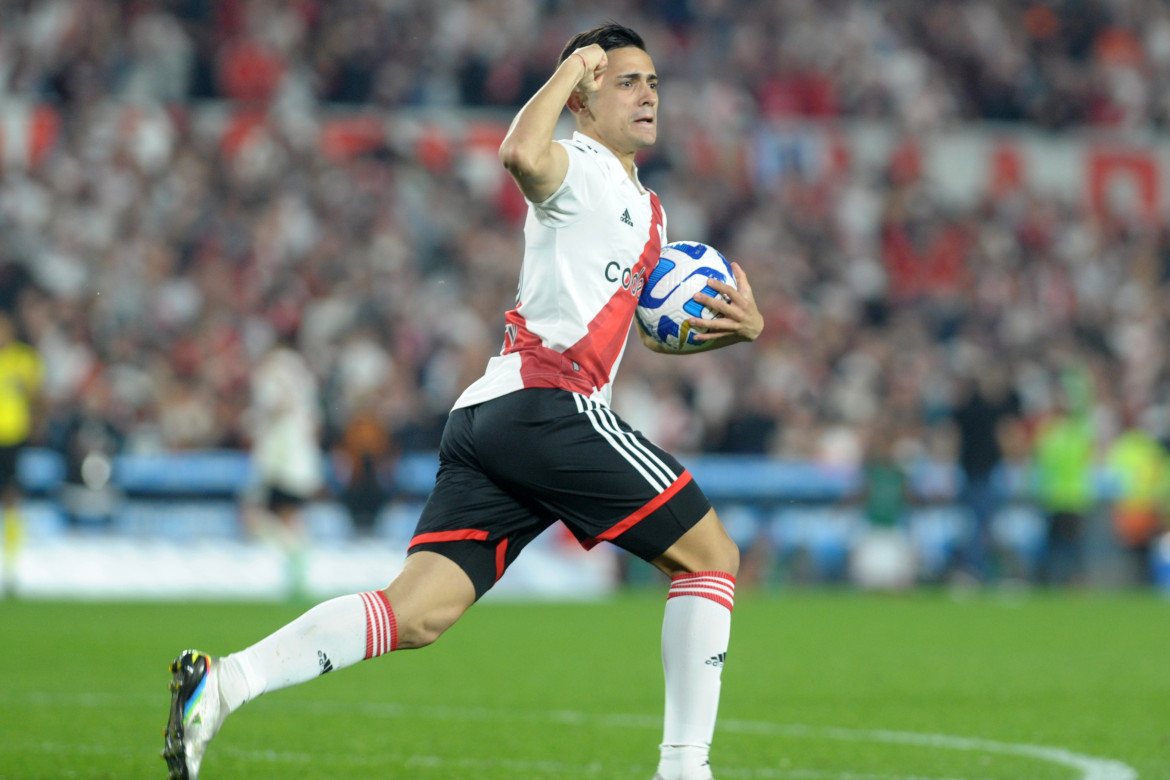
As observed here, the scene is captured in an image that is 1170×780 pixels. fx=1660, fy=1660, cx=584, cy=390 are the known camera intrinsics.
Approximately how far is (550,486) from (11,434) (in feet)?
35.7

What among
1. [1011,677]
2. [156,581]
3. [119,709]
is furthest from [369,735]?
[156,581]

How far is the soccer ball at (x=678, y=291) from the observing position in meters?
5.00

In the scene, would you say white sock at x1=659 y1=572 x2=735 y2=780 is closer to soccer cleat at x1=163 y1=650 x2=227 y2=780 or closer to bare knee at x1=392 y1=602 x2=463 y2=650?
bare knee at x1=392 y1=602 x2=463 y2=650

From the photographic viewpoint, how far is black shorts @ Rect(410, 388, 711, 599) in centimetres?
467

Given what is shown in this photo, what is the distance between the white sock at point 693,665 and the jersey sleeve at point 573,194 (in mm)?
1096

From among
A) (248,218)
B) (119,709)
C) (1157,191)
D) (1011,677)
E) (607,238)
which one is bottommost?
(119,709)

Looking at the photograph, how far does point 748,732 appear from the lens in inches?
272

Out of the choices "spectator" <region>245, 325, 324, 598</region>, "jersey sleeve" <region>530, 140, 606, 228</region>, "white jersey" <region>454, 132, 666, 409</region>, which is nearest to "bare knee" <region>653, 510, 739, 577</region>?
"white jersey" <region>454, 132, 666, 409</region>

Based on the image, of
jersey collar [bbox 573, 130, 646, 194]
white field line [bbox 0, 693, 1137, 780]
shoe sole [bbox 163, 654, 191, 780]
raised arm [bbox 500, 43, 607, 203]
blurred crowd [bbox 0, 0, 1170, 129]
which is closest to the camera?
shoe sole [bbox 163, 654, 191, 780]

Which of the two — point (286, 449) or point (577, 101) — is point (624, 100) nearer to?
point (577, 101)

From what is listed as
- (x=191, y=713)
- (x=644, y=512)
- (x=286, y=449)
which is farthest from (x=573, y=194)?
(x=286, y=449)

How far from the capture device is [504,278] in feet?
61.9

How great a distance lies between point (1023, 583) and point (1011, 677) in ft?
29.7

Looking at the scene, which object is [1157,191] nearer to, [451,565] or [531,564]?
[531,564]
